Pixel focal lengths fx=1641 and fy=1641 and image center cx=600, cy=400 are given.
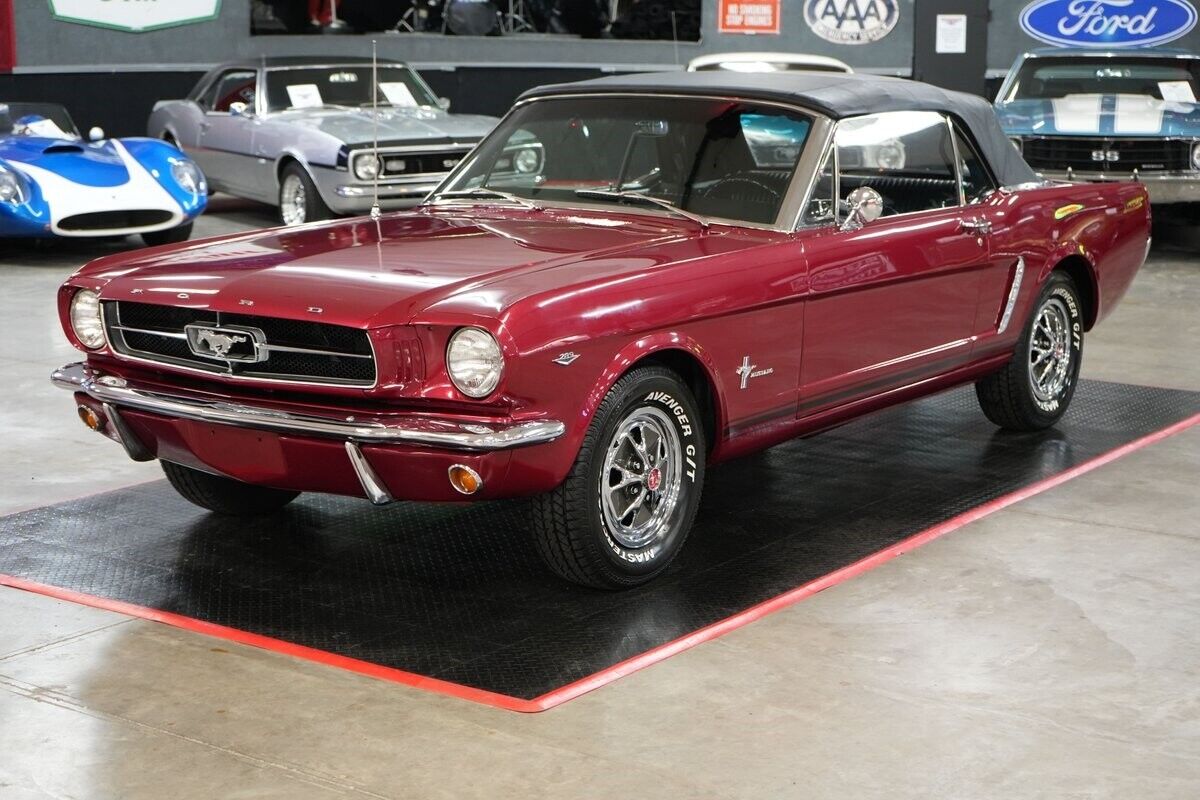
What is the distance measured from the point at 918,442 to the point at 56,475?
3.27 metres

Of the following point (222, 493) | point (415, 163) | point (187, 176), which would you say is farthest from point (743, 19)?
point (222, 493)

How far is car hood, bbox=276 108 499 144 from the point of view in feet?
40.4

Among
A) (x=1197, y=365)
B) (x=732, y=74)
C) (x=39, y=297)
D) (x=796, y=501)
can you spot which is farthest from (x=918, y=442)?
(x=39, y=297)

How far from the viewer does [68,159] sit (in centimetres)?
1152

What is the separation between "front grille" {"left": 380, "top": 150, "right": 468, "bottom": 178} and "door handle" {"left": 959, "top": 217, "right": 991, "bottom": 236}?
6926 millimetres

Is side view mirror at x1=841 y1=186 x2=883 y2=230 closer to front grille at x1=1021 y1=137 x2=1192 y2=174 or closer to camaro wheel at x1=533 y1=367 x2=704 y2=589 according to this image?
camaro wheel at x1=533 y1=367 x2=704 y2=589

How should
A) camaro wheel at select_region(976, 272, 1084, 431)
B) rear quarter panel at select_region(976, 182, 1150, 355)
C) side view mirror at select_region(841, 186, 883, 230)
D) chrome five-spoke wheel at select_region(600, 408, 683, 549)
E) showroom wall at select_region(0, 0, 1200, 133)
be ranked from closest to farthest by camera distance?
chrome five-spoke wheel at select_region(600, 408, 683, 549), side view mirror at select_region(841, 186, 883, 230), rear quarter panel at select_region(976, 182, 1150, 355), camaro wheel at select_region(976, 272, 1084, 431), showroom wall at select_region(0, 0, 1200, 133)

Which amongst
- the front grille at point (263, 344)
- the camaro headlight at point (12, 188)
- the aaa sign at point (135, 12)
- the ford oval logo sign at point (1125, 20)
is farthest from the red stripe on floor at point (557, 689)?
the ford oval logo sign at point (1125, 20)

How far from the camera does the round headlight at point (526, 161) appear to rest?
5.62 metres

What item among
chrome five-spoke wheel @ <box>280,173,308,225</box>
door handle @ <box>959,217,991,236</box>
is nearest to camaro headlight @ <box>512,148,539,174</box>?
door handle @ <box>959,217,991,236</box>

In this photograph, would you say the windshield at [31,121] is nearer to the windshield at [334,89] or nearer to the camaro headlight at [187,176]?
the camaro headlight at [187,176]

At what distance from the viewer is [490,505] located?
5.54 m

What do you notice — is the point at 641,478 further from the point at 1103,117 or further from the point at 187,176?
the point at 1103,117

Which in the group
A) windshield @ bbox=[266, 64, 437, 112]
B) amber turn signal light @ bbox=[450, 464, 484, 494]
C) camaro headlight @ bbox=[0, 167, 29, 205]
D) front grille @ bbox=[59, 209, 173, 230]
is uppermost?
windshield @ bbox=[266, 64, 437, 112]
